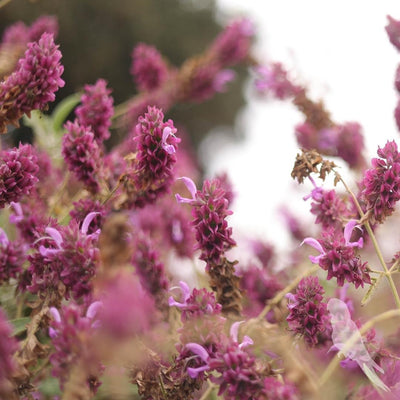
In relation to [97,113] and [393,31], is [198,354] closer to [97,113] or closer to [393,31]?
[97,113]

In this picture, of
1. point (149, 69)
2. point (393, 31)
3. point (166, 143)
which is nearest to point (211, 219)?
point (166, 143)

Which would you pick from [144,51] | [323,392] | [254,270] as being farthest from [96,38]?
[323,392]

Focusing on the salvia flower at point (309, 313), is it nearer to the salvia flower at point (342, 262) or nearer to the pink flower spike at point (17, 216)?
the salvia flower at point (342, 262)

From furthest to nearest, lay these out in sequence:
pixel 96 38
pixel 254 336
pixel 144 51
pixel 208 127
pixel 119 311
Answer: pixel 208 127
pixel 96 38
pixel 144 51
pixel 254 336
pixel 119 311

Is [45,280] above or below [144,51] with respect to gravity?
below

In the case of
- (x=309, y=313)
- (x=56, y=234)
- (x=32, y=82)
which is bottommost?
(x=309, y=313)

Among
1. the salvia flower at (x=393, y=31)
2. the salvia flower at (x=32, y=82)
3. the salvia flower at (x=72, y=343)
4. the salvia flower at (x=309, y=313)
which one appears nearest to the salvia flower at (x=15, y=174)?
the salvia flower at (x=32, y=82)

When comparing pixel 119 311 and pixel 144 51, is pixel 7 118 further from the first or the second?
pixel 144 51
